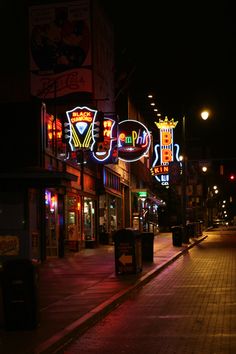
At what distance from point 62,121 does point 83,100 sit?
1.23 meters

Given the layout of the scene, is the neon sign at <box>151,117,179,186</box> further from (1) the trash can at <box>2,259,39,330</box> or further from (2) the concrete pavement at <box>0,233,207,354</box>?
(1) the trash can at <box>2,259,39,330</box>

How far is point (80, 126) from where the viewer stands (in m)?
24.9

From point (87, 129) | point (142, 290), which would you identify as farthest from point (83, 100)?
point (142, 290)

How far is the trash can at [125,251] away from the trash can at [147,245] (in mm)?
4026

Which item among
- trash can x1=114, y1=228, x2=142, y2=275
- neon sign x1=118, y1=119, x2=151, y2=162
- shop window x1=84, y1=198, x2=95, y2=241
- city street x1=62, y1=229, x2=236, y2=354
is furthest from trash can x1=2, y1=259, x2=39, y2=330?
neon sign x1=118, y1=119, x2=151, y2=162

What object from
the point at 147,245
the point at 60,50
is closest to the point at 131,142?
the point at 60,50

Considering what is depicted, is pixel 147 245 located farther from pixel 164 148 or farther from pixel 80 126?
pixel 164 148

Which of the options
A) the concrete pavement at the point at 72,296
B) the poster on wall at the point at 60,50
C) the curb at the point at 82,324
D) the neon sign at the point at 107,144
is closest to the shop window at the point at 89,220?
the neon sign at the point at 107,144

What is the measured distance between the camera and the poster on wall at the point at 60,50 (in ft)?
81.7

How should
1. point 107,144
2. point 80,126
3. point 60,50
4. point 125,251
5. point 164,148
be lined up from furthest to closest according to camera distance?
point 164,148, point 107,144, point 60,50, point 80,126, point 125,251

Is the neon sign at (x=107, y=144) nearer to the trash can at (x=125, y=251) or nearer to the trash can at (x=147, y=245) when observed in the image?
the trash can at (x=147, y=245)

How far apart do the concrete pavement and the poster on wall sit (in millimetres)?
6893

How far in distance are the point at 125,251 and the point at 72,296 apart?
437cm

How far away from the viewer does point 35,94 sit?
974 inches
